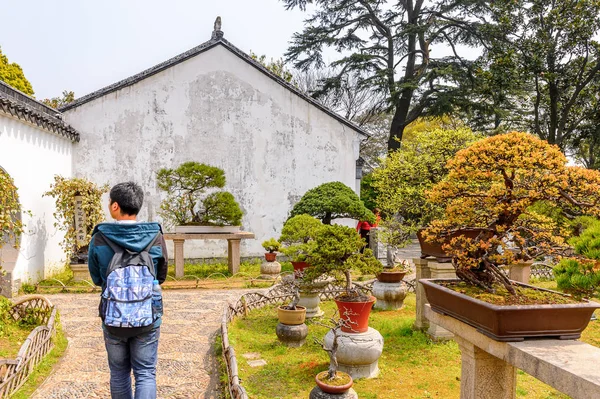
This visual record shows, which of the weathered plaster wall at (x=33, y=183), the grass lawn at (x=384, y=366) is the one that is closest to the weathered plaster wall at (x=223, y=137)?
the weathered plaster wall at (x=33, y=183)

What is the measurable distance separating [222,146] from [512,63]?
1120 cm

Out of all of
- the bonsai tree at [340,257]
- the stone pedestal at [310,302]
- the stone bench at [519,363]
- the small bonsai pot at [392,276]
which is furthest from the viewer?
the small bonsai pot at [392,276]

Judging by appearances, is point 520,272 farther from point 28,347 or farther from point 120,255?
point 28,347

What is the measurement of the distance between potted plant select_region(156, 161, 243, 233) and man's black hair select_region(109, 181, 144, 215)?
8.30 meters

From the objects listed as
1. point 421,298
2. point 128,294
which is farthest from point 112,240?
point 421,298

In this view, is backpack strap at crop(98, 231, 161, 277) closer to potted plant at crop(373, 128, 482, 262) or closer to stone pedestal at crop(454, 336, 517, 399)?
stone pedestal at crop(454, 336, 517, 399)

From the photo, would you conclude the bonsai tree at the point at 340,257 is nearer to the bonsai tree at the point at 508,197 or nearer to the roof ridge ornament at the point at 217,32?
the bonsai tree at the point at 508,197

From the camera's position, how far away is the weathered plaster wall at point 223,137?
1312cm

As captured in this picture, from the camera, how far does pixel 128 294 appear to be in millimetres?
2926

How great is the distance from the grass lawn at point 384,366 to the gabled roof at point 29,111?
6.43 metres

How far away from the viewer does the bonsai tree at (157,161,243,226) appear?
37.2 ft

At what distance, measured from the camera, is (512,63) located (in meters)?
15.7

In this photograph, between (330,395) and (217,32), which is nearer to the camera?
(330,395)

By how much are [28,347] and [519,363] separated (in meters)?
4.83
